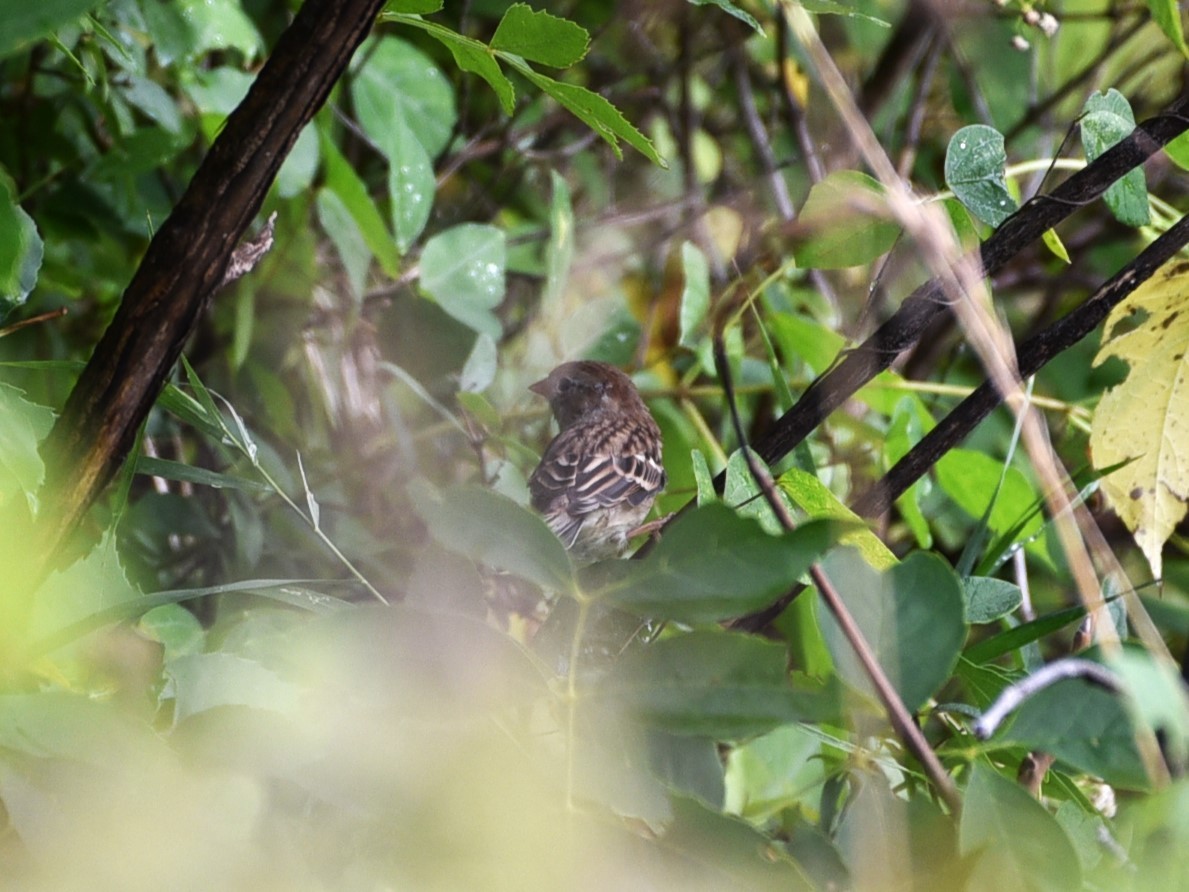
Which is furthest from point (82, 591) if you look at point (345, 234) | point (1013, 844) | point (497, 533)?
point (345, 234)

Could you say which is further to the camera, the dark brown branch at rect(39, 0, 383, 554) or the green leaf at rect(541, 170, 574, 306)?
the green leaf at rect(541, 170, 574, 306)

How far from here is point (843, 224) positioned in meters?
0.98

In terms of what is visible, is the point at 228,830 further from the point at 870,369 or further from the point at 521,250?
the point at 521,250

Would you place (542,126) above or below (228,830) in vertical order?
below

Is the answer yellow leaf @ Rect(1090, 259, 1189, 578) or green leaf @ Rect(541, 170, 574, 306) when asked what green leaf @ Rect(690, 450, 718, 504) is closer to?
yellow leaf @ Rect(1090, 259, 1189, 578)

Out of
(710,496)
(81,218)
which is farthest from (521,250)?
(710,496)

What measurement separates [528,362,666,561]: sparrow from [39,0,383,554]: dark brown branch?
1457 millimetres

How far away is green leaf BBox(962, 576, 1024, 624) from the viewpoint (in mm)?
847

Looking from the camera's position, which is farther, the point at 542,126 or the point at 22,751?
the point at 542,126

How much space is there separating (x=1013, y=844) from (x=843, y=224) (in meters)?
0.55

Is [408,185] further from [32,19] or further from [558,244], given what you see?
[32,19]

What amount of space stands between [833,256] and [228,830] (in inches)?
25.3

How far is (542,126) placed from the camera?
249cm

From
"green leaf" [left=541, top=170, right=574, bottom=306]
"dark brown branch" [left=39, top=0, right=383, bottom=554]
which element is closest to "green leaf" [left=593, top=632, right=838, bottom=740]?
"dark brown branch" [left=39, top=0, right=383, bottom=554]
